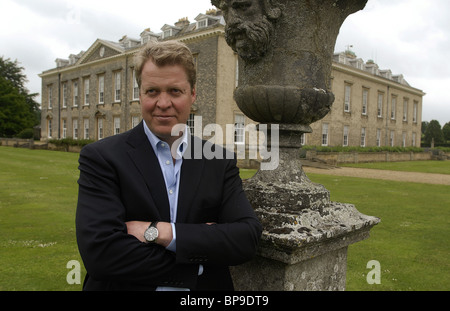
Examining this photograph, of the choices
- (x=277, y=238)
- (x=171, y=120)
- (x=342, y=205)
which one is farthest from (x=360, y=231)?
(x=171, y=120)

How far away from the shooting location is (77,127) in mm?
36969

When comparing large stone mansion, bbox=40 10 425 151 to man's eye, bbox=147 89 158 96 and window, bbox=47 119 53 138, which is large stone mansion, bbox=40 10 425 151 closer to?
window, bbox=47 119 53 138

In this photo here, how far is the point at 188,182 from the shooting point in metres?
1.88

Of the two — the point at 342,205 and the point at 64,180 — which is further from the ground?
the point at 342,205

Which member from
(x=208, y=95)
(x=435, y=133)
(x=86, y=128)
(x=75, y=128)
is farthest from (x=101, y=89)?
(x=435, y=133)

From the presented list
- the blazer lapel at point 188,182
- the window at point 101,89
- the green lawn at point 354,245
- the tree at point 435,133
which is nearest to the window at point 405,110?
the tree at point 435,133

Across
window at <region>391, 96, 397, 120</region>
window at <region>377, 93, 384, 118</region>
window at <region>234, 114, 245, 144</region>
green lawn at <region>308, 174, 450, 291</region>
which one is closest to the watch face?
green lawn at <region>308, 174, 450, 291</region>

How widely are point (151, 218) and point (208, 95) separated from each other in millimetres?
22320

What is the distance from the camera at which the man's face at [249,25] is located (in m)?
2.17

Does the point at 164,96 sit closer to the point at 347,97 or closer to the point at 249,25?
the point at 249,25

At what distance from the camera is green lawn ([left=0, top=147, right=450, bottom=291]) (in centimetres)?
406
